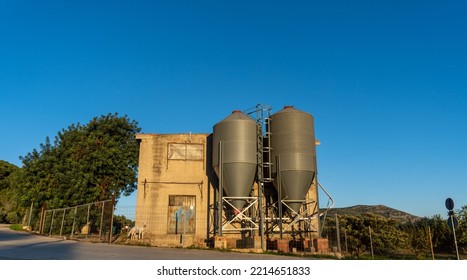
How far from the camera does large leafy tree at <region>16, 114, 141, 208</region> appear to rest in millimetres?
24906

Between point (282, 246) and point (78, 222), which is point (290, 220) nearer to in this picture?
point (282, 246)

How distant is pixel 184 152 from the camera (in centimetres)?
2083

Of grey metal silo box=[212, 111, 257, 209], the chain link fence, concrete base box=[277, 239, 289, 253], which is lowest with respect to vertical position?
concrete base box=[277, 239, 289, 253]

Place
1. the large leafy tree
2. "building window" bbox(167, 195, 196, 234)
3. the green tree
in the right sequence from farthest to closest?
1. the green tree
2. the large leafy tree
3. "building window" bbox(167, 195, 196, 234)

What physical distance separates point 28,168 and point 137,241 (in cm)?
1418

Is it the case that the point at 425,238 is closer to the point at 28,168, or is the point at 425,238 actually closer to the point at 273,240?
the point at 273,240

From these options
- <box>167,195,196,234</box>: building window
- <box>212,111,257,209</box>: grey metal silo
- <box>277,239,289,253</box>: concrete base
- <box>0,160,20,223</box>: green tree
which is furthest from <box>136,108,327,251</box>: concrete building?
<box>0,160,20,223</box>: green tree

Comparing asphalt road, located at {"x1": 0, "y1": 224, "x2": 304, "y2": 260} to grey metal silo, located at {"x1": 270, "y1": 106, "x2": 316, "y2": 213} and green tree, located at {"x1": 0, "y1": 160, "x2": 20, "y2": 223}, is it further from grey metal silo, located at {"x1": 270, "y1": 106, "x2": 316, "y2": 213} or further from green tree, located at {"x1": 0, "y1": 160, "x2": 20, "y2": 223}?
green tree, located at {"x1": 0, "y1": 160, "x2": 20, "y2": 223}

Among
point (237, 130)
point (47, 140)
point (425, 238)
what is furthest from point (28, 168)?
point (425, 238)

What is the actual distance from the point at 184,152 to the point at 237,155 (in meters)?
3.91

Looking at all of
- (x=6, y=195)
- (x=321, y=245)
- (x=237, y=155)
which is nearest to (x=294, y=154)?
(x=237, y=155)

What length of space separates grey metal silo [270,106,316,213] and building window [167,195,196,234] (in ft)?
16.8

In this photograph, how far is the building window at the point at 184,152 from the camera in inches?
816

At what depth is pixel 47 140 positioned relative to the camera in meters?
29.0
